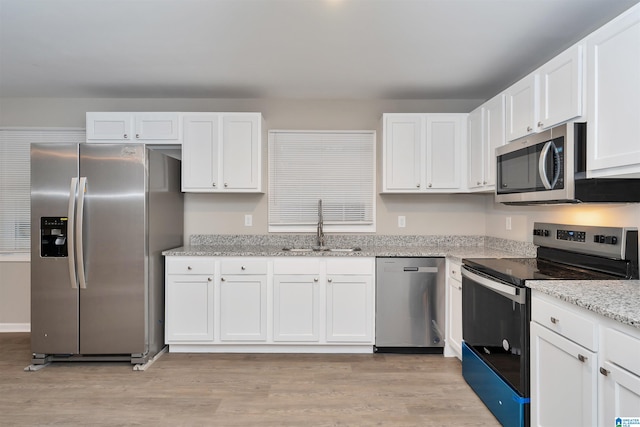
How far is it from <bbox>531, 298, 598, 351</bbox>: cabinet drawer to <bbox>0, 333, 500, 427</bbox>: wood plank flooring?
2.70 ft

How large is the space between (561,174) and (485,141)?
110 centimetres

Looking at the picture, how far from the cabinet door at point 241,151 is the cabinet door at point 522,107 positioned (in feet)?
6.75

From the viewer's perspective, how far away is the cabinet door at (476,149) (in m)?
3.04

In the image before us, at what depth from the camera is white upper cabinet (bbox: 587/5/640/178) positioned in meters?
1.55

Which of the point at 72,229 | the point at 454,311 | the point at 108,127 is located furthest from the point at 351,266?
the point at 108,127

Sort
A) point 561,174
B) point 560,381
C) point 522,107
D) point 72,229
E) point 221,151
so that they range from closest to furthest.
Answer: point 560,381, point 561,174, point 522,107, point 72,229, point 221,151

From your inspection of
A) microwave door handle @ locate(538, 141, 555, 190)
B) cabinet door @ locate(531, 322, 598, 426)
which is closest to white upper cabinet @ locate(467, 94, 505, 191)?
microwave door handle @ locate(538, 141, 555, 190)

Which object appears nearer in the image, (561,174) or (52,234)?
(561,174)

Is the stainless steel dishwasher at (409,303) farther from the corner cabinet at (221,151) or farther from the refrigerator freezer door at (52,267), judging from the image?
the refrigerator freezer door at (52,267)

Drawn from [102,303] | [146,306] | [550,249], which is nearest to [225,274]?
[146,306]

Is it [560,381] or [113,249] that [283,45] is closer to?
[113,249]

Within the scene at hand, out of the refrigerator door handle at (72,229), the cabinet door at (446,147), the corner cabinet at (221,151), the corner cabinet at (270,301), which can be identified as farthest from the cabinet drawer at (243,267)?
the cabinet door at (446,147)

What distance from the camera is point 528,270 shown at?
2129mm

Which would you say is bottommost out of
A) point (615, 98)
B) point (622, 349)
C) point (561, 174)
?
point (622, 349)
